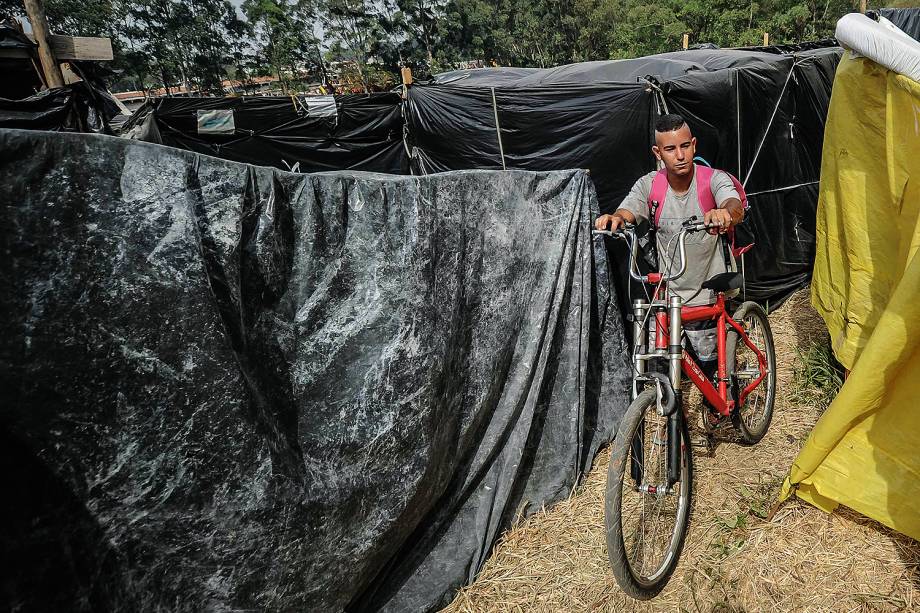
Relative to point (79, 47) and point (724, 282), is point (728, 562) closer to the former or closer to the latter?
point (724, 282)

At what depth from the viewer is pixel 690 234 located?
9.30 ft

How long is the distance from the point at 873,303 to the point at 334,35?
5929 cm

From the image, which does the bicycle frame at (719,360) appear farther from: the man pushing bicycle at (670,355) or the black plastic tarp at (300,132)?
the black plastic tarp at (300,132)

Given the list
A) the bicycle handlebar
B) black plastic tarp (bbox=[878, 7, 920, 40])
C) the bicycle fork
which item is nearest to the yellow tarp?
the bicycle fork

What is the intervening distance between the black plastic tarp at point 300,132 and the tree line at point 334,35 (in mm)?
35864

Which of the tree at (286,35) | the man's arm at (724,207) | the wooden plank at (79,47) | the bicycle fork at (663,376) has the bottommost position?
the bicycle fork at (663,376)

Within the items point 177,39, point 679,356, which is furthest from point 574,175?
point 177,39

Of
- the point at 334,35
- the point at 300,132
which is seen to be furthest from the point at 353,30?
the point at 300,132

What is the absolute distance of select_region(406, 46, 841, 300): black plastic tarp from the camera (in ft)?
14.6

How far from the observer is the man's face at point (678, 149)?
2680 millimetres

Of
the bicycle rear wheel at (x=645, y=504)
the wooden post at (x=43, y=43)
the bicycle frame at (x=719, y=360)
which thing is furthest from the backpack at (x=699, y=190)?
the wooden post at (x=43, y=43)

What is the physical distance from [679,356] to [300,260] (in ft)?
5.18

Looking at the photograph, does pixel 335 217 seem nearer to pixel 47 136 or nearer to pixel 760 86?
pixel 47 136

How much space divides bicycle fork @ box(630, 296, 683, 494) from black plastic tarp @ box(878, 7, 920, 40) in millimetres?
8306
